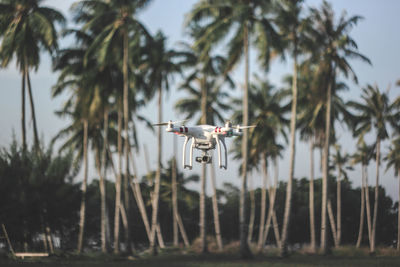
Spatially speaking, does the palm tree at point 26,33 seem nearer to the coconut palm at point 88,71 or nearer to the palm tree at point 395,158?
the coconut palm at point 88,71

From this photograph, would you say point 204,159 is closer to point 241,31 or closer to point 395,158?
point 241,31

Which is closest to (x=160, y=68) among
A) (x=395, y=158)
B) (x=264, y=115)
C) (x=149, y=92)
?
(x=149, y=92)

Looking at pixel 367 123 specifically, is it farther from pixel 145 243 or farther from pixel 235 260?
pixel 145 243

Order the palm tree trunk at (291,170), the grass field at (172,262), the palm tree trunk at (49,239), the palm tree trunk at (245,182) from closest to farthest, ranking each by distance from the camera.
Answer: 1. the grass field at (172,262)
2. the palm tree trunk at (49,239)
3. the palm tree trunk at (245,182)
4. the palm tree trunk at (291,170)

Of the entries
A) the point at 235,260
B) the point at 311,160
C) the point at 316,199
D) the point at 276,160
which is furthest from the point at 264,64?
the point at 316,199

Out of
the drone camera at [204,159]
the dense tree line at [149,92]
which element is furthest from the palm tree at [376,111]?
the drone camera at [204,159]

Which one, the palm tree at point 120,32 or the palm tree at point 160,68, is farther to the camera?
the palm tree at point 160,68
